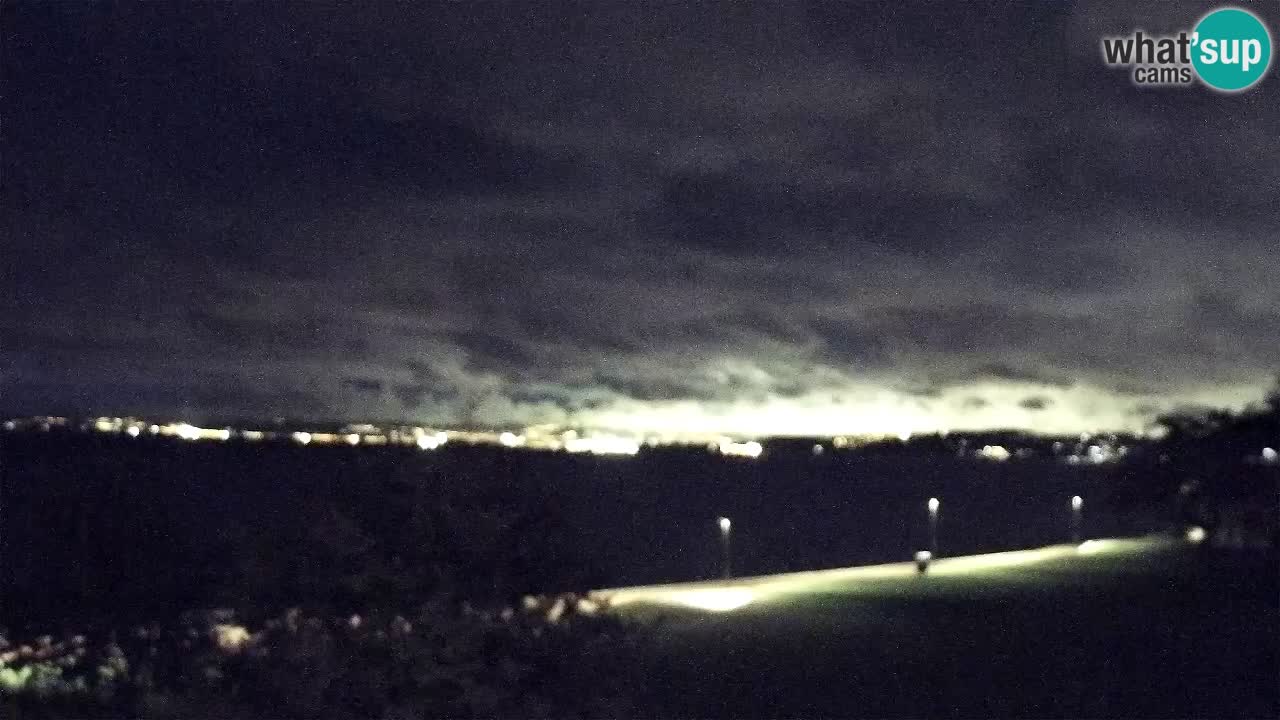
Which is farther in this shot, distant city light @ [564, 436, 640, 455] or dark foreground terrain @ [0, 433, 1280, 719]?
distant city light @ [564, 436, 640, 455]

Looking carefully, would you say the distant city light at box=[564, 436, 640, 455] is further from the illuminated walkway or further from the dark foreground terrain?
the dark foreground terrain

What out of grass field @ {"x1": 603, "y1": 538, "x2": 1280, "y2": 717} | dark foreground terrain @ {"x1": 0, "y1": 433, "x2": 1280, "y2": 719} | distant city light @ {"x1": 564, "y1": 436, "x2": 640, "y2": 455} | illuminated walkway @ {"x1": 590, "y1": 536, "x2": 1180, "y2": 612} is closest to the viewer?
dark foreground terrain @ {"x1": 0, "y1": 433, "x2": 1280, "y2": 719}

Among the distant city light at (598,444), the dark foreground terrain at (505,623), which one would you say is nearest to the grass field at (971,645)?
the dark foreground terrain at (505,623)

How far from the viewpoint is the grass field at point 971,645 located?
907 cm

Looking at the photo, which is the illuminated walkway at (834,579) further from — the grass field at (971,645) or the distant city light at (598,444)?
the distant city light at (598,444)

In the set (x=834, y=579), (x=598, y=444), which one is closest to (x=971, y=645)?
(x=834, y=579)

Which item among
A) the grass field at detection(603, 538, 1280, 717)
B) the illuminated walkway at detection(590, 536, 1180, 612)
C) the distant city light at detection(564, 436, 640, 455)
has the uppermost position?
the distant city light at detection(564, 436, 640, 455)

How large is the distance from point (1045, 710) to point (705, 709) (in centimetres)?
255

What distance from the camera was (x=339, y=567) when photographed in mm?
8273

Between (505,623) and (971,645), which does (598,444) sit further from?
(505,623)

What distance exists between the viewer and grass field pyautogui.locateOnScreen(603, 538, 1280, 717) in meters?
9.07

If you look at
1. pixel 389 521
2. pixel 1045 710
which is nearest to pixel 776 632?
pixel 1045 710

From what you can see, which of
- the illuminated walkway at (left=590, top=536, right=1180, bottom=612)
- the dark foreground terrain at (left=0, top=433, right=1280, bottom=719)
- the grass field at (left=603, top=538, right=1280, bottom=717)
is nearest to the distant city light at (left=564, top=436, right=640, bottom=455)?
the illuminated walkway at (left=590, top=536, right=1180, bottom=612)

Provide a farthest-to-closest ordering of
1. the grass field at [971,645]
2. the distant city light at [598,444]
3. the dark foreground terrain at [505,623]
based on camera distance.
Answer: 1. the distant city light at [598,444]
2. the grass field at [971,645]
3. the dark foreground terrain at [505,623]
